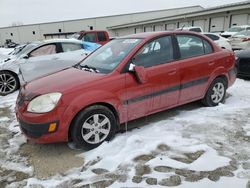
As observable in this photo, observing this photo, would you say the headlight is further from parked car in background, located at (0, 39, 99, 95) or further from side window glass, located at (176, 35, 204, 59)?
parked car in background, located at (0, 39, 99, 95)

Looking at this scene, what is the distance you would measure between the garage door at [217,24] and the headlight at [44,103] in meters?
30.0

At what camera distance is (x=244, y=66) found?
716 cm

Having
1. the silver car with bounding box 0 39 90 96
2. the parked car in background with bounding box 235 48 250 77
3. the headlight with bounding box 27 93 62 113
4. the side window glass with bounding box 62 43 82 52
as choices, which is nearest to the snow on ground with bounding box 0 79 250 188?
the headlight with bounding box 27 93 62 113

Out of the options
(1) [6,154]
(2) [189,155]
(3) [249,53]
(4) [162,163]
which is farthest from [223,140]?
(3) [249,53]

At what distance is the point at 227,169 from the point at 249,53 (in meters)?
5.00

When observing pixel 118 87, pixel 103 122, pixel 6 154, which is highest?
pixel 118 87

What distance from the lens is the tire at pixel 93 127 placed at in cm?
354

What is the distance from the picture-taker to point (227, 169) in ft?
10.2

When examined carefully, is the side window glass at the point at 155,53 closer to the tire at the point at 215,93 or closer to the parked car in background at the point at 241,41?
the tire at the point at 215,93

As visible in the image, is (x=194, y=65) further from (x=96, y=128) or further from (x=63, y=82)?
(x=63, y=82)

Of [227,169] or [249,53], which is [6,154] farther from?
[249,53]

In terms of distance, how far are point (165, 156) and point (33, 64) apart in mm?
5432

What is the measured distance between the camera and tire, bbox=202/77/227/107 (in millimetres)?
5082

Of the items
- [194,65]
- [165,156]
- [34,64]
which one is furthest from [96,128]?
[34,64]
